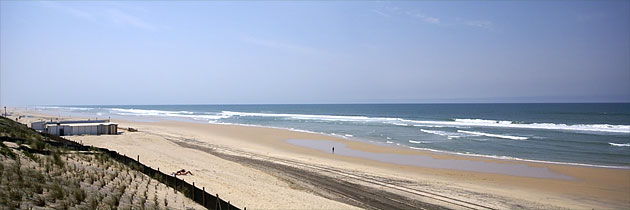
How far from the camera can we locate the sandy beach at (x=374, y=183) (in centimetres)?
1503

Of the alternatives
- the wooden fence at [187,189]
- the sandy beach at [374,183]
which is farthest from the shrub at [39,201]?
the sandy beach at [374,183]

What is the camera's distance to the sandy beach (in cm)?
1503

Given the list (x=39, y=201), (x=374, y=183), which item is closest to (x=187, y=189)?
(x=39, y=201)

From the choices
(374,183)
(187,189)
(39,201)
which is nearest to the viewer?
(39,201)

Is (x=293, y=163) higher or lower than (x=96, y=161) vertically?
lower

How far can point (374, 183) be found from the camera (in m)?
18.4

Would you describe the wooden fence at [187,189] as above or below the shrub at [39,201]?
below

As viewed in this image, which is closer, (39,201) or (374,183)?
(39,201)

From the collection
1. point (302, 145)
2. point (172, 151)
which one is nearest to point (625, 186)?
point (302, 145)

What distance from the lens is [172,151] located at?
26.1 m

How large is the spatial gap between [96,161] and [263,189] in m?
6.57

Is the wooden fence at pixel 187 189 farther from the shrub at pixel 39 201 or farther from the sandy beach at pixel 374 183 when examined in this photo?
the shrub at pixel 39 201

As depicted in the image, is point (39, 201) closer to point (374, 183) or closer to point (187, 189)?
point (187, 189)

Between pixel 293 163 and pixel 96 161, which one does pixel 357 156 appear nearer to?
pixel 293 163
